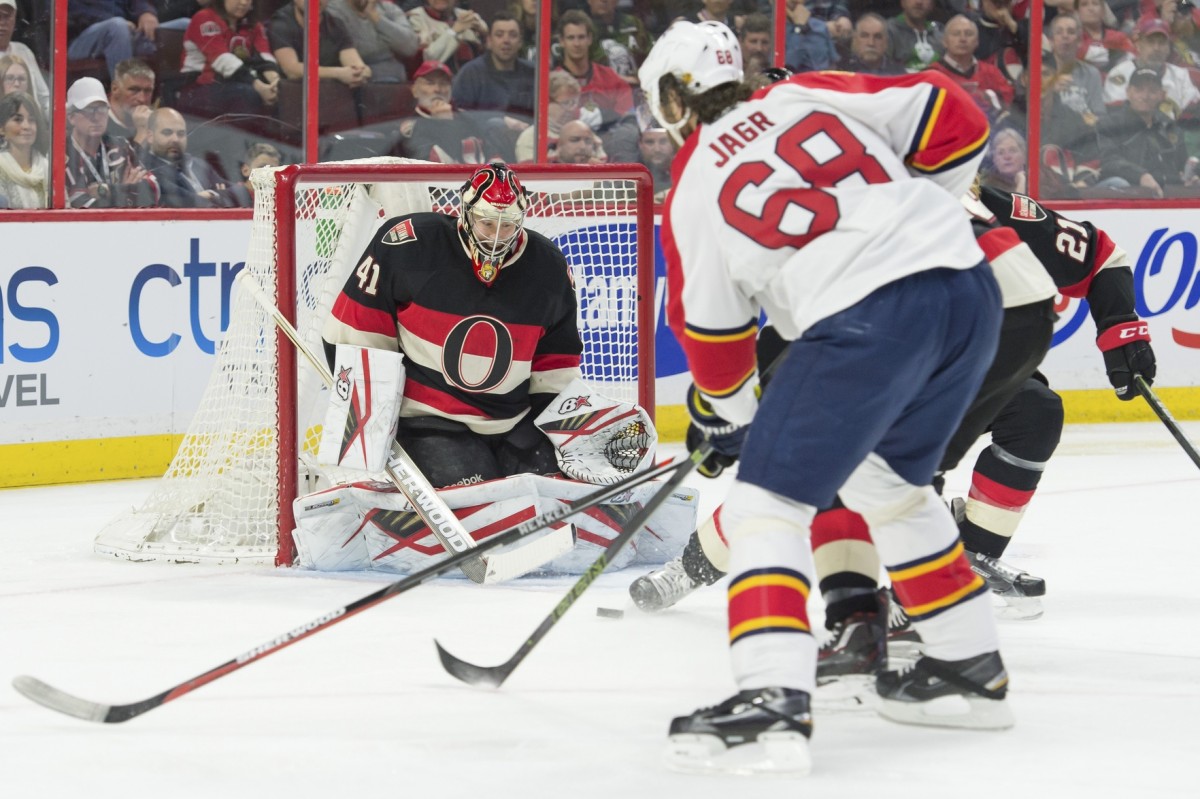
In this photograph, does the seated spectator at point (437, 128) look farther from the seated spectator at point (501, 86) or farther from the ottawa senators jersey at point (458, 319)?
the ottawa senators jersey at point (458, 319)

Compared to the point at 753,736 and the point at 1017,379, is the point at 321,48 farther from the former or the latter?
the point at 753,736

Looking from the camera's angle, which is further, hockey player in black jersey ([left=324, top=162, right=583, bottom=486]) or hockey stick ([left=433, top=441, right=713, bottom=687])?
hockey player in black jersey ([left=324, top=162, right=583, bottom=486])

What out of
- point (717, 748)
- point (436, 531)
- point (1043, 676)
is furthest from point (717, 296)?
point (436, 531)

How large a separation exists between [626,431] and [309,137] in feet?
7.12

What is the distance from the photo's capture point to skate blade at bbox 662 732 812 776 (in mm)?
2152

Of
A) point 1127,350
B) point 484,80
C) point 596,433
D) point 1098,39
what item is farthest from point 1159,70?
point 596,433

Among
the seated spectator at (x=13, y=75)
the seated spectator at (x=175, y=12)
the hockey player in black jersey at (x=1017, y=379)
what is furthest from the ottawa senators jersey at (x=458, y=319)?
the seated spectator at (x=175, y=12)

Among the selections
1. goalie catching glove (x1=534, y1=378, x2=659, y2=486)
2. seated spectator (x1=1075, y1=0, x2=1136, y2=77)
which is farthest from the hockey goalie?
seated spectator (x1=1075, y1=0, x2=1136, y2=77)

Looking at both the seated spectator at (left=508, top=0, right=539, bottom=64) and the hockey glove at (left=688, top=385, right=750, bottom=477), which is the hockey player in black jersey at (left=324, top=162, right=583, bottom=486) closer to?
the hockey glove at (left=688, top=385, right=750, bottom=477)

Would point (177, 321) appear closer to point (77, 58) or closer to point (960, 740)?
point (77, 58)

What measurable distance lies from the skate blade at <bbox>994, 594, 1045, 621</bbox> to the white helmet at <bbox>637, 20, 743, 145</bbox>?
4.56 ft

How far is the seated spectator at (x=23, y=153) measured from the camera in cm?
486

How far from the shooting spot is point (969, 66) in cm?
655

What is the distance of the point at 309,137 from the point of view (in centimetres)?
554
